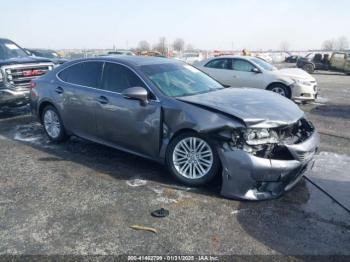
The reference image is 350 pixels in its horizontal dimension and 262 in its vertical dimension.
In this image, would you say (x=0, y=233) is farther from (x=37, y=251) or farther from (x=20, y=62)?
(x=20, y=62)

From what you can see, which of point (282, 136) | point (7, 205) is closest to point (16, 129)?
point (7, 205)

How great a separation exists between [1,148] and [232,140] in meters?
4.46

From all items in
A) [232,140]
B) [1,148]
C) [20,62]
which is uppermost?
[20,62]

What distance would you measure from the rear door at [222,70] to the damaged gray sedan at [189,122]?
6163mm

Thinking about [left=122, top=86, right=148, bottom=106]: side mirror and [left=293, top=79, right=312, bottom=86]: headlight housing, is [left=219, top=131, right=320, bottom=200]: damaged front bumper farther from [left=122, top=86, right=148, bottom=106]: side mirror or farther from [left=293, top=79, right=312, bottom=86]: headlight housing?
[left=293, top=79, right=312, bottom=86]: headlight housing

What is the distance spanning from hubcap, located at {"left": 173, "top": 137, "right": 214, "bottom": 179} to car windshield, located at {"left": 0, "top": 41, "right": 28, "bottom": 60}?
7583 millimetres

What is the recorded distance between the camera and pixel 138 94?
469cm

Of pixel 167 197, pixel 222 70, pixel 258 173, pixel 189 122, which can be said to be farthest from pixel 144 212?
pixel 222 70

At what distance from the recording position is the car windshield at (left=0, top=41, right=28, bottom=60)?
10.1 metres

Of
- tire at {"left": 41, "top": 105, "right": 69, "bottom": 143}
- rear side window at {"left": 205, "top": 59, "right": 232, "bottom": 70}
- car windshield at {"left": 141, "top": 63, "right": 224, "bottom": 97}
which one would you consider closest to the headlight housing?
rear side window at {"left": 205, "top": 59, "right": 232, "bottom": 70}

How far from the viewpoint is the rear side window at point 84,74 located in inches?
221

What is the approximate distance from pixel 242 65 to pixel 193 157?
791 centimetres

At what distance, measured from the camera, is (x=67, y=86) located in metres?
6.00

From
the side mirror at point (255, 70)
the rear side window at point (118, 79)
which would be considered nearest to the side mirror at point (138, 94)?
the rear side window at point (118, 79)
